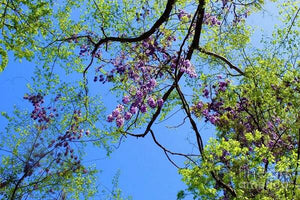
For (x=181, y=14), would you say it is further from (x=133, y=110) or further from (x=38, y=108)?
(x=38, y=108)

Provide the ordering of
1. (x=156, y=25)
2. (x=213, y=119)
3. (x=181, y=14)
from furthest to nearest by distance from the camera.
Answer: (x=213, y=119), (x=181, y=14), (x=156, y=25)

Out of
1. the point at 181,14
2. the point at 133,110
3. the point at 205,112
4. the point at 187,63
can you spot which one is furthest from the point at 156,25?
the point at 205,112

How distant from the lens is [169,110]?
11625 mm

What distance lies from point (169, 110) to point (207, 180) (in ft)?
17.2

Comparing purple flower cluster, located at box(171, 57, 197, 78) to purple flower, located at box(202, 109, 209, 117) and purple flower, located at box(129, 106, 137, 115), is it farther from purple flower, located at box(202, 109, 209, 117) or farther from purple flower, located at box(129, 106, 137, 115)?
purple flower, located at box(202, 109, 209, 117)

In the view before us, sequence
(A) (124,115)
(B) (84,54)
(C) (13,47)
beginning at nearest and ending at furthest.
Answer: (A) (124,115) → (C) (13,47) → (B) (84,54)

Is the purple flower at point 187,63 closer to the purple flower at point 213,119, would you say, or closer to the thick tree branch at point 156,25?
the thick tree branch at point 156,25

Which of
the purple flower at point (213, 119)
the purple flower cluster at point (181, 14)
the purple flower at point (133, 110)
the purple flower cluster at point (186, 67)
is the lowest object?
the purple flower at point (133, 110)

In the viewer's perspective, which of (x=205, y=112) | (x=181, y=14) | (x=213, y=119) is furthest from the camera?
(x=205, y=112)

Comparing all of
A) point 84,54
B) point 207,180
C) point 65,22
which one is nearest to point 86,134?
point 84,54

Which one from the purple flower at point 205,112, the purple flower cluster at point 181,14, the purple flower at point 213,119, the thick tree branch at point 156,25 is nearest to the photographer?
the thick tree branch at point 156,25

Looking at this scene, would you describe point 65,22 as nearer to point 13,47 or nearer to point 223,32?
point 13,47


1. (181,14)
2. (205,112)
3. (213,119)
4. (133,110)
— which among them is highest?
(181,14)

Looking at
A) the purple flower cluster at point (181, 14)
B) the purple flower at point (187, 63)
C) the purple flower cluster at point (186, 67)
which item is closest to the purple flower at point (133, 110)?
the purple flower cluster at point (186, 67)
